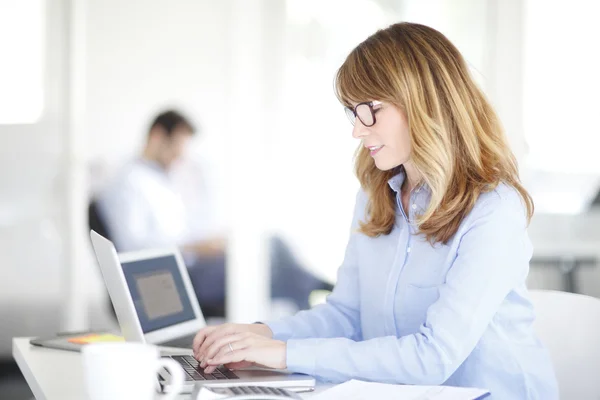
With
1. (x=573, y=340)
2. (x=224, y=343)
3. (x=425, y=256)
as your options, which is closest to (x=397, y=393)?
(x=224, y=343)

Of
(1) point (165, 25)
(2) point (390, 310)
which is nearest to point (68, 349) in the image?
(2) point (390, 310)

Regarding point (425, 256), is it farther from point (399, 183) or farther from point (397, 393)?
point (397, 393)

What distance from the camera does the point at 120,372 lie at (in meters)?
1.00

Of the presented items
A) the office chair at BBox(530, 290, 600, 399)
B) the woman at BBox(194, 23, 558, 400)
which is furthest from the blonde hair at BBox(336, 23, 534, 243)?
the office chair at BBox(530, 290, 600, 399)

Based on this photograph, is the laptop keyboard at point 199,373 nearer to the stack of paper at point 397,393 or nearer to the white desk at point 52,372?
the white desk at point 52,372

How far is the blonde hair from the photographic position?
1.61m

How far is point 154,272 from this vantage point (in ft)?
5.84

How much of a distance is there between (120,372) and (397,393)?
47cm

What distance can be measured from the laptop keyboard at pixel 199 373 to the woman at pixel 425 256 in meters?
0.02

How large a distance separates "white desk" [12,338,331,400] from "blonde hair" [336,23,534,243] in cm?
45

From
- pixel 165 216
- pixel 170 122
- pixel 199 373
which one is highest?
pixel 170 122

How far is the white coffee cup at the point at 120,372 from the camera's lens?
1.00 m

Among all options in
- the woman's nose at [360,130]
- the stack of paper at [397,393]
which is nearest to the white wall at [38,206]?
the woman's nose at [360,130]

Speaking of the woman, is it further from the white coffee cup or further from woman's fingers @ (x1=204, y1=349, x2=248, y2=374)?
the white coffee cup
